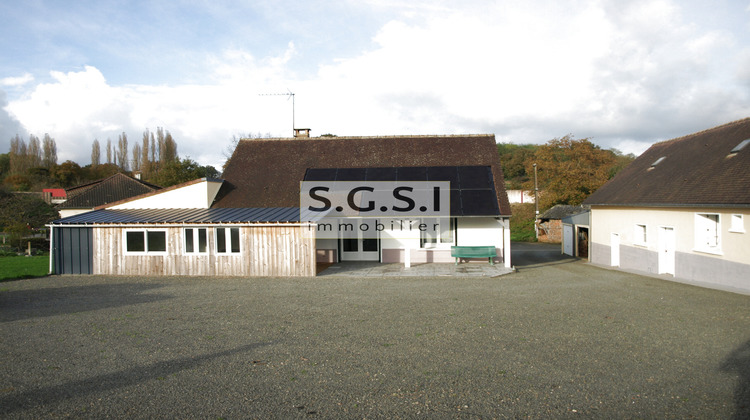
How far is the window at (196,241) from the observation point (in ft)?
50.7

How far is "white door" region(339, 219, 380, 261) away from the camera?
18453 millimetres

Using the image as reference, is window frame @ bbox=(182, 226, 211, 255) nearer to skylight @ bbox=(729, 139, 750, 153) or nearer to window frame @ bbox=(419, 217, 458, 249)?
window frame @ bbox=(419, 217, 458, 249)

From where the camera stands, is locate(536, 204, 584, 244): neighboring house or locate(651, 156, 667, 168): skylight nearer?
locate(651, 156, 667, 168): skylight

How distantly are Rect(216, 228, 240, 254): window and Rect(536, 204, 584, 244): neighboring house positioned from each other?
2613 cm

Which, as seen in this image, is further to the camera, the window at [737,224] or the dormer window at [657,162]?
the dormer window at [657,162]

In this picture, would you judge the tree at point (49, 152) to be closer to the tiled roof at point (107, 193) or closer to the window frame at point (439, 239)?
the tiled roof at point (107, 193)

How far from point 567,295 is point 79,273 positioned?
1552 centimetres

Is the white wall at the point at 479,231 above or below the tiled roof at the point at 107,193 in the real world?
below

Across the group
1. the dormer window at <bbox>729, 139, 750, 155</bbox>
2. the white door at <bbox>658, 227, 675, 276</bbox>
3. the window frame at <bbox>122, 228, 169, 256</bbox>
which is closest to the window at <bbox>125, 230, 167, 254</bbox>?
the window frame at <bbox>122, 228, 169, 256</bbox>

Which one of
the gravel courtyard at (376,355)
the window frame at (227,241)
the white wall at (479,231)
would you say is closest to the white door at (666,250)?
the gravel courtyard at (376,355)

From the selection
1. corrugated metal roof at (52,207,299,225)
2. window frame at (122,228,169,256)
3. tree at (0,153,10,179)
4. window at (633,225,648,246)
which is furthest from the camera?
tree at (0,153,10,179)

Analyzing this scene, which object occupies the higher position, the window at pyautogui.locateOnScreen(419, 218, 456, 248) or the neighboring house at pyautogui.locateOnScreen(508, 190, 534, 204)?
the neighboring house at pyautogui.locateOnScreen(508, 190, 534, 204)

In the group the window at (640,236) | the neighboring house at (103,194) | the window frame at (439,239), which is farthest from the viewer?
the neighboring house at (103,194)

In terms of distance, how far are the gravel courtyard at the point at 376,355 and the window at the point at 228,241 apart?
3856mm
